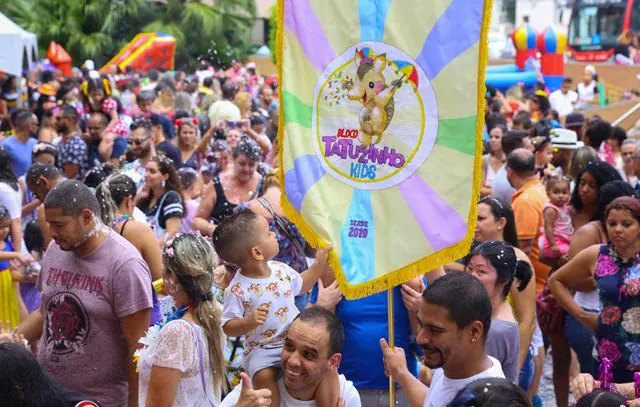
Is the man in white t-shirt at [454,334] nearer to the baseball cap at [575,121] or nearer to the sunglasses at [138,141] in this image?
the sunglasses at [138,141]

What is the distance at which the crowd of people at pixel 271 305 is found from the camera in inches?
133

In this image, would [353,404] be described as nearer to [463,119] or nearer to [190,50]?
[463,119]

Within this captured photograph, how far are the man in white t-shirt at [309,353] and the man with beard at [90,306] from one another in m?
0.82

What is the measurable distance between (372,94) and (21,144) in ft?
23.2

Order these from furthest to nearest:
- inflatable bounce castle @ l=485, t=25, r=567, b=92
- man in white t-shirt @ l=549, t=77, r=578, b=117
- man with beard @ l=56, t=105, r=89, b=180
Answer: inflatable bounce castle @ l=485, t=25, r=567, b=92
man in white t-shirt @ l=549, t=77, r=578, b=117
man with beard @ l=56, t=105, r=89, b=180

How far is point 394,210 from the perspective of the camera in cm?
424

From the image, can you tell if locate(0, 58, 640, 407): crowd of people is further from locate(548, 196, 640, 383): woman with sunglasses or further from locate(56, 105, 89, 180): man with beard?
locate(56, 105, 89, 180): man with beard

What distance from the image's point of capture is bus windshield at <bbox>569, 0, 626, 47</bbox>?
40.3m

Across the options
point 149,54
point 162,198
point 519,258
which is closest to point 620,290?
point 519,258

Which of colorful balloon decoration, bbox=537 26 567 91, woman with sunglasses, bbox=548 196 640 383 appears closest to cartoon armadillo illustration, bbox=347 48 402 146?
woman with sunglasses, bbox=548 196 640 383

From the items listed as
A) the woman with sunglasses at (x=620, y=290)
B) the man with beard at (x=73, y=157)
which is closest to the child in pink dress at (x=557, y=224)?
the woman with sunglasses at (x=620, y=290)

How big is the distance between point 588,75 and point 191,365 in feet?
66.6

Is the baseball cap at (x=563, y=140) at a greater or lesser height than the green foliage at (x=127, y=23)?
greater

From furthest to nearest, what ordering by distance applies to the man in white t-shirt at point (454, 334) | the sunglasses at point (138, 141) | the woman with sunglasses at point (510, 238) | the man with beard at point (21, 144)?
the man with beard at point (21, 144) < the sunglasses at point (138, 141) < the woman with sunglasses at point (510, 238) < the man in white t-shirt at point (454, 334)
